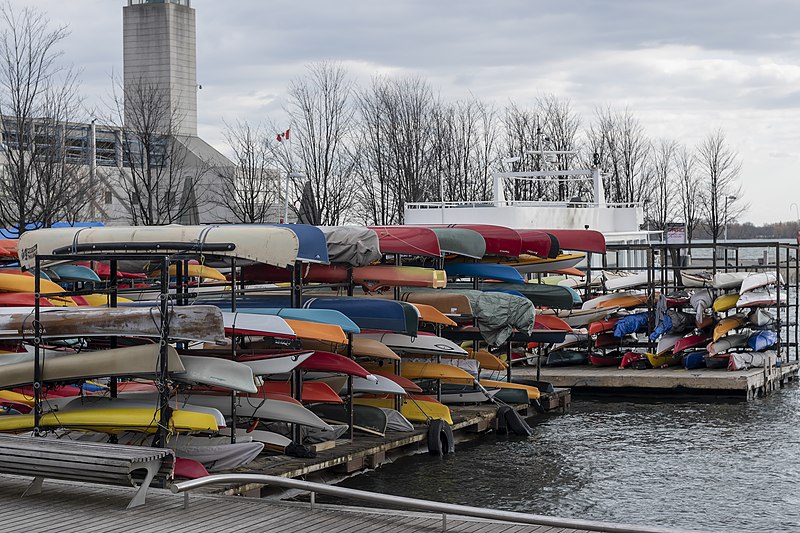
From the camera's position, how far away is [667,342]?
2688 centimetres

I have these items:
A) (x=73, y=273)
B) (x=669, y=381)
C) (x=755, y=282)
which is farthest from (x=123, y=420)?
(x=755, y=282)

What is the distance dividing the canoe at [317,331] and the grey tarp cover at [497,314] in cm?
492

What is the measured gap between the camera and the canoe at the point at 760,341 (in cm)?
2645

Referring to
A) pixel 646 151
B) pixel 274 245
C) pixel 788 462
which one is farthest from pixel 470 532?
pixel 646 151

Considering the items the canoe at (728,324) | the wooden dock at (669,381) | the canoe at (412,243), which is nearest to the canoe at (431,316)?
the canoe at (412,243)

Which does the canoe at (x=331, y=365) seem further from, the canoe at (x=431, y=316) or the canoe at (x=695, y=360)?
the canoe at (x=695, y=360)

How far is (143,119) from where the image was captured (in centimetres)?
3812

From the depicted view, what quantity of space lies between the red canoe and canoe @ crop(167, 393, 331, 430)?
10.3 meters

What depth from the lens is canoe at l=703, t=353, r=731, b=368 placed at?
2620cm

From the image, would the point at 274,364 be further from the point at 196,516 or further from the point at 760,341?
the point at 760,341

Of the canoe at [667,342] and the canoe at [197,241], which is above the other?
the canoe at [197,241]

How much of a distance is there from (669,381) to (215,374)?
14.4 meters

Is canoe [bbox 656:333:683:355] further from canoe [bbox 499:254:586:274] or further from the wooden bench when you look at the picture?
the wooden bench

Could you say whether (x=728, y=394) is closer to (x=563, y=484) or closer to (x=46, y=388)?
(x=563, y=484)
